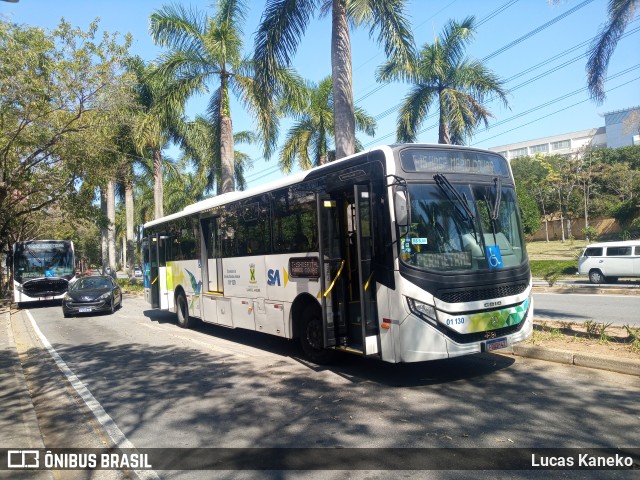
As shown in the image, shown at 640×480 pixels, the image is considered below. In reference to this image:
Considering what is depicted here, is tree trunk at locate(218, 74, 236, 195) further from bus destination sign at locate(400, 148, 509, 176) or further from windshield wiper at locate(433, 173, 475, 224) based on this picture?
windshield wiper at locate(433, 173, 475, 224)

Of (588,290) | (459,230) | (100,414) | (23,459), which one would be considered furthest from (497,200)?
→ (588,290)

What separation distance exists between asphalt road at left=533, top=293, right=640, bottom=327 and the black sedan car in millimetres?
14638

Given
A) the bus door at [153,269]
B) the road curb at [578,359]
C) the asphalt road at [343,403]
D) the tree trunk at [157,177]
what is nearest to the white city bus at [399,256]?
the asphalt road at [343,403]

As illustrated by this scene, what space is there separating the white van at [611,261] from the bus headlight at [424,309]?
20028 mm

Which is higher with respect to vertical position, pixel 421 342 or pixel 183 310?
pixel 421 342

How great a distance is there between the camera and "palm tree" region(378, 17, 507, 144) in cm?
2066

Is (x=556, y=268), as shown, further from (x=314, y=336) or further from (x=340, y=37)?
(x=314, y=336)

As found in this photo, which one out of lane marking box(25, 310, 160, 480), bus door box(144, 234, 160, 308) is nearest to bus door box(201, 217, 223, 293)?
lane marking box(25, 310, 160, 480)

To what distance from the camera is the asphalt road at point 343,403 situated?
5031 mm

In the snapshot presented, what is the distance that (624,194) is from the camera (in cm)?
4619

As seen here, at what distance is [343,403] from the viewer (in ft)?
20.8

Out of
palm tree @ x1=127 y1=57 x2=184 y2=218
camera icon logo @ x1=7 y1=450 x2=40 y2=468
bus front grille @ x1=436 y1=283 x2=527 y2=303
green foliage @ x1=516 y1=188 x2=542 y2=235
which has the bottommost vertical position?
camera icon logo @ x1=7 y1=450 x2=40 y2=468

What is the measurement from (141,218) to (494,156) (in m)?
53.1

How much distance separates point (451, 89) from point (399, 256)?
16.3m
